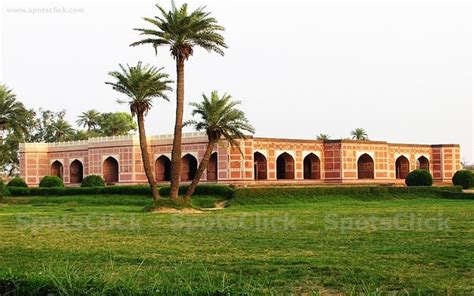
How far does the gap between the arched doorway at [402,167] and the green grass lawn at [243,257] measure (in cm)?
3869

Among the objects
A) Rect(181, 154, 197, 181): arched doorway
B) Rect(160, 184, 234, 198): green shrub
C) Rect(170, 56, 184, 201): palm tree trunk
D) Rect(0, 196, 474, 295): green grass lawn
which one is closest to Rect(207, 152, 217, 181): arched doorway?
Rect(181, 154, 197, 181): arched doorway

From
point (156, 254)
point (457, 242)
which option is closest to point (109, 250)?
point (156, 254)

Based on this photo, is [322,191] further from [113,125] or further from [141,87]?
[113,125]

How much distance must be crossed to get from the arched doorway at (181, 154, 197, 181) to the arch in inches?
189

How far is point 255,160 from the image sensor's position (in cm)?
4956

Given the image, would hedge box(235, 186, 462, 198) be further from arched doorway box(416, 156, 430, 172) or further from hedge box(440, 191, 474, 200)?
arched doorway box(416, 156, 430, 172)

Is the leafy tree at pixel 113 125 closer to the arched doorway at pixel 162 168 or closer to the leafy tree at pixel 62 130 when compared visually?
the leafy tree at pixel 62 130

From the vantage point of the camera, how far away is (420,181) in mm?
42219

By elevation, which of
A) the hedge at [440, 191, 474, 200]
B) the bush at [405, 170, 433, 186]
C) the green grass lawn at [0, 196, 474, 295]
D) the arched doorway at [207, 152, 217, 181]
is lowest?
the hedge at [440, 191, 474, 200]

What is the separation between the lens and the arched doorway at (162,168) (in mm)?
50312

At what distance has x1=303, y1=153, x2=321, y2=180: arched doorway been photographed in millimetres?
49656

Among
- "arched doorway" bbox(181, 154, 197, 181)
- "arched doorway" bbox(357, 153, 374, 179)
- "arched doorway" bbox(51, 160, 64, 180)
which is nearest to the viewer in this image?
"arched doorway" bbox(181, 154, 197, 181)

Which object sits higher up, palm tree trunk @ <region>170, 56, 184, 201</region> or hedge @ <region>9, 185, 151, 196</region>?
palm tree trunk @ <region>170, 56, 184, 201</region>

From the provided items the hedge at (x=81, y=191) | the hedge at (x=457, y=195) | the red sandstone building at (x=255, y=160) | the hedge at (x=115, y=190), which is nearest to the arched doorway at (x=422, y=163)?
the red sandstone building at (x=255, y=160)
